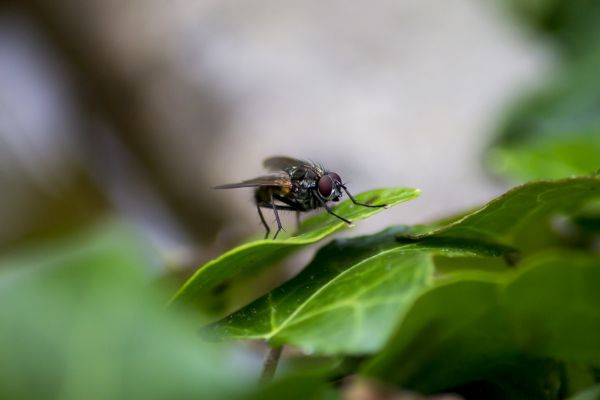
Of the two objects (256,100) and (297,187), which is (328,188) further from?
(256,100)

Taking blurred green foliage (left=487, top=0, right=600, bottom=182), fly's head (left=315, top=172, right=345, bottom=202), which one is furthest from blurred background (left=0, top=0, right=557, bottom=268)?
fly's head (left=315, top=172, right=345, bottom=202)

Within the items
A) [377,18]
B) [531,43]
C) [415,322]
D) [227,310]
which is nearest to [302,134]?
[377,18]

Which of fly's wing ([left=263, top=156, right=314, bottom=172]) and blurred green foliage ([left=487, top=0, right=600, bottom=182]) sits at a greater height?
fly's wing ([left=263, top=156, right=314, bottom=172])

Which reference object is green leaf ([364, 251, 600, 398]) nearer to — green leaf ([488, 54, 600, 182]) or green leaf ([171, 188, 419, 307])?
green leaf ([171, 188, 419, 307])

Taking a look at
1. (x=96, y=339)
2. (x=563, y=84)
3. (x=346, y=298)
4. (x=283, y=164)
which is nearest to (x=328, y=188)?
(x=283, y=164)

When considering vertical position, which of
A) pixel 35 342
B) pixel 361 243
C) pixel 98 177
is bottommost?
pixel 98 177

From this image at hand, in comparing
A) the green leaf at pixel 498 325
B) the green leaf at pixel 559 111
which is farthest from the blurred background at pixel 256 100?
the green leaf at pixel 498 325

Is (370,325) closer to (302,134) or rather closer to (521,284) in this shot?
(521,284)
